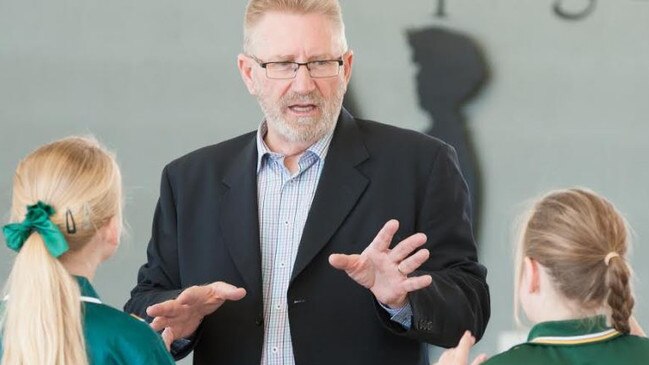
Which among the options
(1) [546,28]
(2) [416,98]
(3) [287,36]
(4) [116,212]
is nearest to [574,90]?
(1) [546,28]

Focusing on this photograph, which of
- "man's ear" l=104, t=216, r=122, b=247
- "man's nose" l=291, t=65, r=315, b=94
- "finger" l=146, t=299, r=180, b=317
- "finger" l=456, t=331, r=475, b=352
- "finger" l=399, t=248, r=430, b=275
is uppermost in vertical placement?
"man's nose" l=291, t=65, r=315, b=94

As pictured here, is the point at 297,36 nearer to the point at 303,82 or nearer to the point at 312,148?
the point at 303,82

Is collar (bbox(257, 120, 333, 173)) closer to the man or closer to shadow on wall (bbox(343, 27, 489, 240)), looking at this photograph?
the man

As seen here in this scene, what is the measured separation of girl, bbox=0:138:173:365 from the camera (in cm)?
205

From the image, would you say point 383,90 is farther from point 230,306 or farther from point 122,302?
point 230,306

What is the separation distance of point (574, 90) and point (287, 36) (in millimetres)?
1958

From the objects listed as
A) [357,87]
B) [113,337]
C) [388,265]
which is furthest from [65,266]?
[357,87]

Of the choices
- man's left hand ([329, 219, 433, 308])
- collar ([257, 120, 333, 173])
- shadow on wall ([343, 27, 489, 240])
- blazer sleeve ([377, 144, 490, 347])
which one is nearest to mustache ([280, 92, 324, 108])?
collar ([257, 120, 333, 173])

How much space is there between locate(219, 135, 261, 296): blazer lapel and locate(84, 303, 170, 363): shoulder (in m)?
0.56

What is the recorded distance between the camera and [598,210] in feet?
7.09

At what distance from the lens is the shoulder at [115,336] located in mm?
2096

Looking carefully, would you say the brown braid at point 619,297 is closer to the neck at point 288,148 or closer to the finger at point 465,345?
the finger at point 465,345

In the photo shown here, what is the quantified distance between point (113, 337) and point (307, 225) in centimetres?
68

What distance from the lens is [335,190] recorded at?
2.74m
